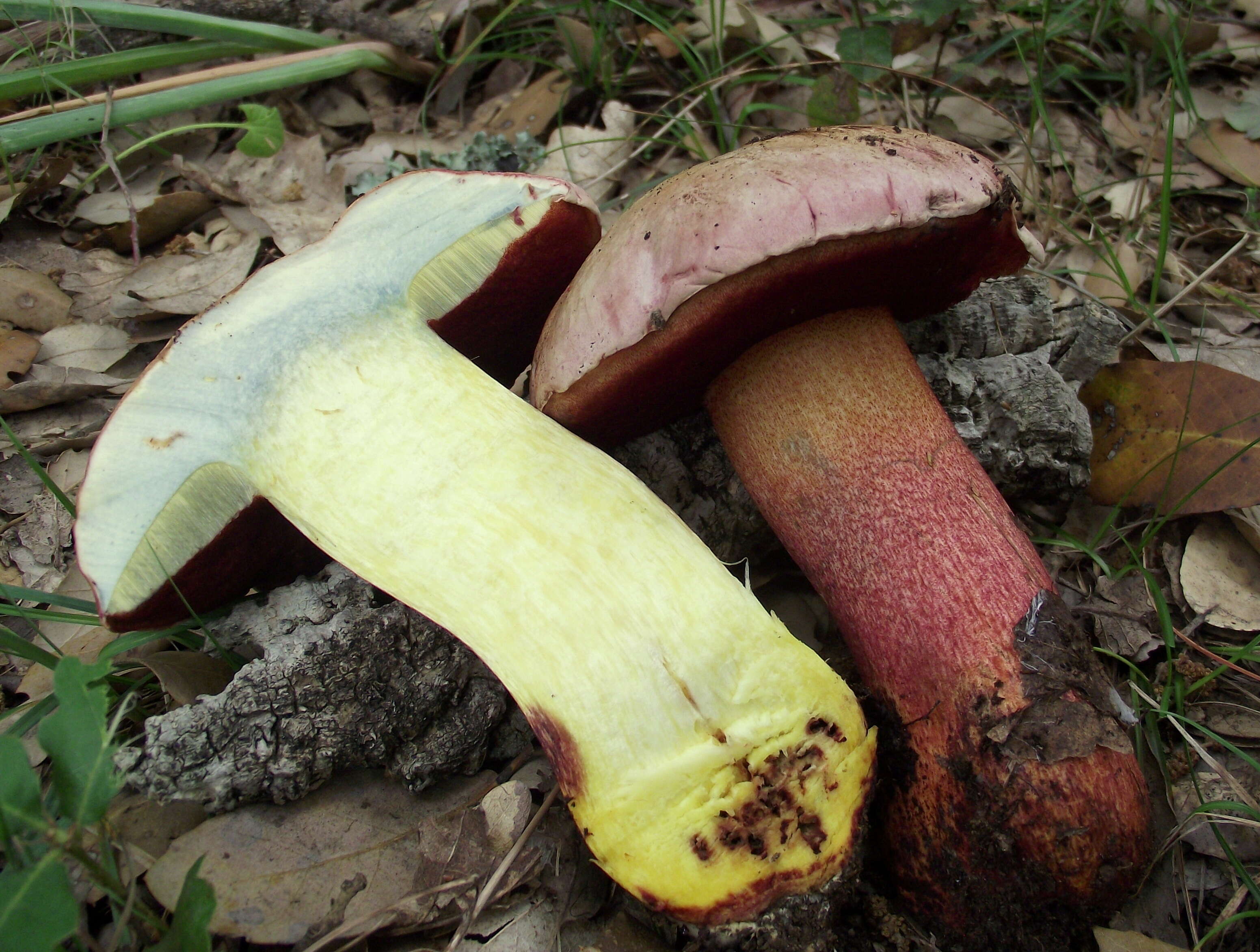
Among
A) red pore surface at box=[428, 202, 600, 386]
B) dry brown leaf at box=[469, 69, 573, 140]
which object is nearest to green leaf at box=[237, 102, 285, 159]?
dry brown leaf at box=[469, 69, 573, 140]

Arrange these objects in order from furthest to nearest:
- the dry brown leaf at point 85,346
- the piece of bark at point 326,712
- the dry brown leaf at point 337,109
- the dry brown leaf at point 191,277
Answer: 1. the dry brown leaf at point 337,109
2. the dry brown leaf at point 191,277
3. the dry brown leaf at point 85,346
4. the piece of bark at point 326,712

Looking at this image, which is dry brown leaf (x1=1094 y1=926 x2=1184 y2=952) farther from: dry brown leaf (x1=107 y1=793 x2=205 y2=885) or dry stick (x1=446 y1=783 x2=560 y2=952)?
dry brown leaf (x1=107 y1=793 x2=205 y2=885)

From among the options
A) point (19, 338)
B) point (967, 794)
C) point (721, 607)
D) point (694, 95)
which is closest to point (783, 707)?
point (721, 607)

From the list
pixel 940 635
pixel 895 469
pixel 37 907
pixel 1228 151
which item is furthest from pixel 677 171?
pixel 37 907

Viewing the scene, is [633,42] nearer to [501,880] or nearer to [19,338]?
[19,338]

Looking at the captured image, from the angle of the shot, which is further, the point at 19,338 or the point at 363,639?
the point at 19,338

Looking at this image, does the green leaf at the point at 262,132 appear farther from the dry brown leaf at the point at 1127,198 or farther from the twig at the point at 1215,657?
the twig at the point at 1215,657

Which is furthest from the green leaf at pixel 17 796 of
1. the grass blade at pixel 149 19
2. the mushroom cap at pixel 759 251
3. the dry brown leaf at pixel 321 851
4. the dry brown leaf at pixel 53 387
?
the grass blade at pixel 149 19
